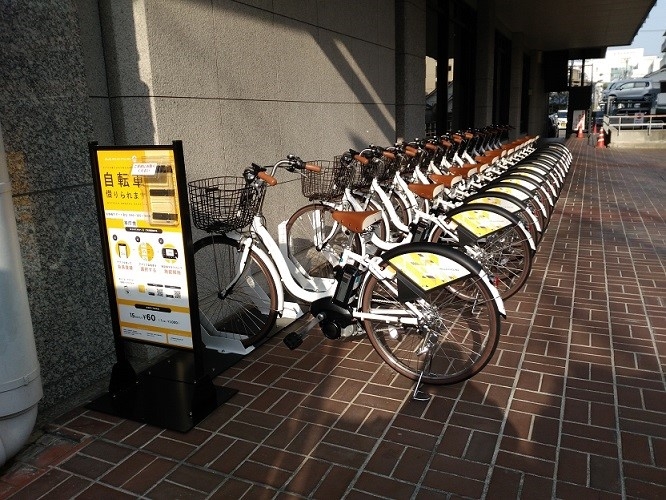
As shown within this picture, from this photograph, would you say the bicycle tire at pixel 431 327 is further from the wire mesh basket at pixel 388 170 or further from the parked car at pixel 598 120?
the parked car at pixel 598 120

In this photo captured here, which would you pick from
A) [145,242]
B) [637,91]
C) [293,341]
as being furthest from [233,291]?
[637,91]

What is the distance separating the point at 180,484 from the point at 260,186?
1.90 metres

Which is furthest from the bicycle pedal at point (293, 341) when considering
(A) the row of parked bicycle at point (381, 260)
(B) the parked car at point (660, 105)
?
(B) the parked car at point (660, 105)

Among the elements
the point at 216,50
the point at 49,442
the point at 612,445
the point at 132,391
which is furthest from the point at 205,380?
the point at 216,50

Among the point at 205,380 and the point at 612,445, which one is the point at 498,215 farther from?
the point at 205,380

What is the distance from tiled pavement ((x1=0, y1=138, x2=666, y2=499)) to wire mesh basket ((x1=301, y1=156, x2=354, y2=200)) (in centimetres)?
144

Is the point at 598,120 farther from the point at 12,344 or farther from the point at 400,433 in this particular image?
the point at 12,344

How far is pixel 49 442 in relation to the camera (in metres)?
2.94

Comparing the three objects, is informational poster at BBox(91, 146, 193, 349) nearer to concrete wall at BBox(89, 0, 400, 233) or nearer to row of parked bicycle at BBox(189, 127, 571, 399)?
row of parked bicycle at BBox(189, 127, 571, 399)

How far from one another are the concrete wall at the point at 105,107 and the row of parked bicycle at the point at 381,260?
510 mm

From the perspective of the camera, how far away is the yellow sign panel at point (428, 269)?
3.21 meters

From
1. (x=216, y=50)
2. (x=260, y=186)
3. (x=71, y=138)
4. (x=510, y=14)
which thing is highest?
(x=510, y=14)

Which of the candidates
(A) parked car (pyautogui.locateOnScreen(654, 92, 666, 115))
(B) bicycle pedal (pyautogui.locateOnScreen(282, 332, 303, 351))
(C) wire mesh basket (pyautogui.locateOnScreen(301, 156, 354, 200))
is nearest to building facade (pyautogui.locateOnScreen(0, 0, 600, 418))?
(C) wire mesh basket (pyautogui.locateOnScreen(301, 156, 354, 200))

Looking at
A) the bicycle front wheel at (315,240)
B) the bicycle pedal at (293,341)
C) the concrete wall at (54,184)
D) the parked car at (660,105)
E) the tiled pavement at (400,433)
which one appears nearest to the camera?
the tiled pavement at (400,433)
